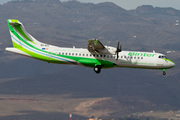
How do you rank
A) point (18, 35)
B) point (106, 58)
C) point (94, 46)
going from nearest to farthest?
point (94, 46)
point (106, 58)
point (18, 35)

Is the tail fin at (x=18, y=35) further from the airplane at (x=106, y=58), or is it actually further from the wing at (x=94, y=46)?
the wing at (x=94, y=46)

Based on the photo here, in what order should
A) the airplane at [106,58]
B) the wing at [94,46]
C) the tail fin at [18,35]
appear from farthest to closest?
the tail fin at [18,35] → the airplane at [106,58] → the wing at [94,46]

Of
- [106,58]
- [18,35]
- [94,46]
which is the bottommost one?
[106,58]

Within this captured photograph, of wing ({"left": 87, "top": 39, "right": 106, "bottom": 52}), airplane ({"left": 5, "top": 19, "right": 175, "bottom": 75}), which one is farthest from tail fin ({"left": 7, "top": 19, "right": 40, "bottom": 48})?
wing ({"left": 87, "top": 39, "right": 106, "bottom": 52})

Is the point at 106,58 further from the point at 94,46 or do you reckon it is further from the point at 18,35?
the point at 18,35

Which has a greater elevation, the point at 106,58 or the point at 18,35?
the point at 18,35

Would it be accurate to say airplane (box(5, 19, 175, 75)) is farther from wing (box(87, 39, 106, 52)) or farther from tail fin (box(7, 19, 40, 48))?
tail fin (box(7, 19, 40, 48))

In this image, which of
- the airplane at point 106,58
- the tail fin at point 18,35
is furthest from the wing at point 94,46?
the tail fin at point 18,35

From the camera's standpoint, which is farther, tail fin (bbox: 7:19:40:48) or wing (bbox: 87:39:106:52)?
tail fin (bbox: 7:19:40:48)

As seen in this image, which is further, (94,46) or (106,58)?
(106,58)

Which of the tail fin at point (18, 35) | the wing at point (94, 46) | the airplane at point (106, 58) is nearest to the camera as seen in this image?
the wing at point (94, 46)

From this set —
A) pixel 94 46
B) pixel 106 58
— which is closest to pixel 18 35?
pixel 94 46

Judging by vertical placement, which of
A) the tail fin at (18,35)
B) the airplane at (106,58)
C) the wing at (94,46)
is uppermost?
the tail fin at (18,35)

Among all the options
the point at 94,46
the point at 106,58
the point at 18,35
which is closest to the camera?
the point at 94,46
